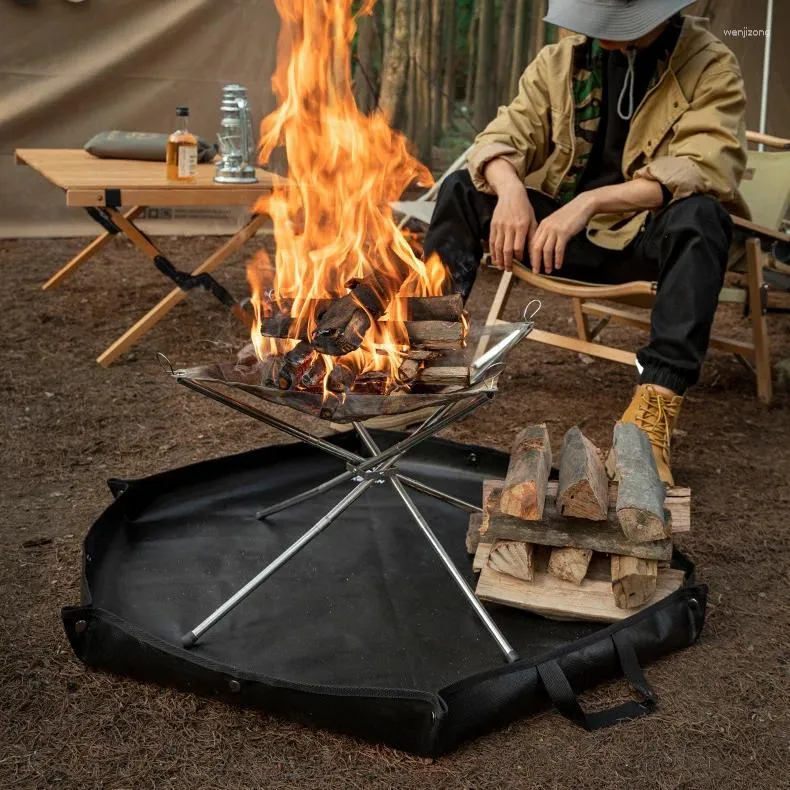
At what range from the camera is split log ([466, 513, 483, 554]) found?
2.36 meters

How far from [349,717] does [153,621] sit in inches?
22.5

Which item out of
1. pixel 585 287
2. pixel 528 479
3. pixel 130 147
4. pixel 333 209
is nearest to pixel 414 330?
pixel 528 479

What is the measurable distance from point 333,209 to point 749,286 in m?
1.65

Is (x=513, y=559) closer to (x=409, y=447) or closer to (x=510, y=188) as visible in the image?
(x=409, y=447)

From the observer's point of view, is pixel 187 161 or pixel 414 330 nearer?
pixel 414 330

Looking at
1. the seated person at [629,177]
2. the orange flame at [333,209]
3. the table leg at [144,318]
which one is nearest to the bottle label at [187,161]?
the table leg at [144,318]

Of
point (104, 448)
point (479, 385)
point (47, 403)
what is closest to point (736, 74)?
point (479, 385)

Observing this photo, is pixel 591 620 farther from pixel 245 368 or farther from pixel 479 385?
pixel 245 368

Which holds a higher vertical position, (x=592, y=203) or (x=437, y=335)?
(x=592, y=203)

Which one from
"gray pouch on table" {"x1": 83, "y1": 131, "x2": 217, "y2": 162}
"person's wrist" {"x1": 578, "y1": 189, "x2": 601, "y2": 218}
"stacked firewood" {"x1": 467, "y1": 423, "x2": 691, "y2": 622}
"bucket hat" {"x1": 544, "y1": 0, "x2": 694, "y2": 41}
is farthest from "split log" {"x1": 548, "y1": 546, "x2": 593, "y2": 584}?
"gray pouch on table" {"x1": 83, "y1": 131, "x2": 217, "y2": 162}

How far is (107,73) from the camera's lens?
5875 mm

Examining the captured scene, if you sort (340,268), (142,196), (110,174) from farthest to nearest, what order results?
(110,174), (142,196), (340,268)

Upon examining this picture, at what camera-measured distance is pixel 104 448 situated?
3.09m

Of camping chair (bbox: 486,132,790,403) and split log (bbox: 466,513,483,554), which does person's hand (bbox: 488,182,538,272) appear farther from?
split log (bbox: 466,513,483,554)
